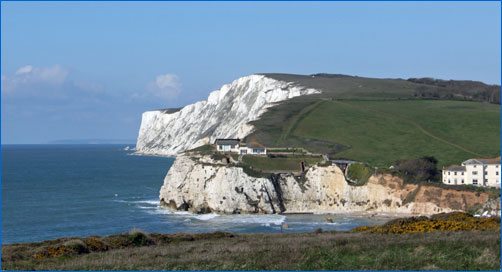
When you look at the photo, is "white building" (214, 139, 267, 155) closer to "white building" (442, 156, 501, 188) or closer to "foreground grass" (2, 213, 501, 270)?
"white building" (442, 156, 501, 188)

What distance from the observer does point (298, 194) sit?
8288 centimetres

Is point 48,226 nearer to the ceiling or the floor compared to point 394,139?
nearer to the floor

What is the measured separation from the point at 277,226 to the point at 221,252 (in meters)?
42.9

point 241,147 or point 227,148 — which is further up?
point 241,147

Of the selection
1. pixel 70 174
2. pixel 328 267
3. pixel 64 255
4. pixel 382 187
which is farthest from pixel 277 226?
pixel 70 174

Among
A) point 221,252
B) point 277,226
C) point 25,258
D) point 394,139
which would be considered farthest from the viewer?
point 394,139

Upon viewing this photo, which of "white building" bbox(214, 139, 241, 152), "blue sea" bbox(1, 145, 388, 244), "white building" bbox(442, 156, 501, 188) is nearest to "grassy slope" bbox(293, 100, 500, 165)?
"white building" bbox(442, 156, 501, 188)

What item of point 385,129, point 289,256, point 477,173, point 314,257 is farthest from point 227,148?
point 314,257

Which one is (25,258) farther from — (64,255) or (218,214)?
(218,214)

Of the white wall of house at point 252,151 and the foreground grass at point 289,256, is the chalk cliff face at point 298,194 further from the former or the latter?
the foreground grass at point 289,256

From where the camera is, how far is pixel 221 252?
24281 mm

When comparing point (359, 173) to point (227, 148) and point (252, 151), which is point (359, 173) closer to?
point (252, 151)

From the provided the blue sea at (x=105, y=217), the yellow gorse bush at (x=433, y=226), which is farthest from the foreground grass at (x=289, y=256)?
the blue sea at (x=105, y=217)

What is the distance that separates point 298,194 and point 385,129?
3730cm
